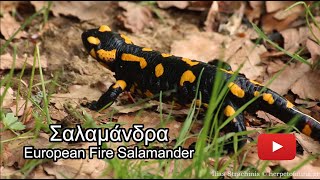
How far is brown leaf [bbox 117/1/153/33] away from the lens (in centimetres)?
486

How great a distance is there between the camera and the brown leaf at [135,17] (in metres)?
4.86

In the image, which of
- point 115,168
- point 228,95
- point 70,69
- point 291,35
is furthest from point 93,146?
point 291,35

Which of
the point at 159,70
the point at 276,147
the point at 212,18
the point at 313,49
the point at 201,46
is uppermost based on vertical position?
the point at 212,18

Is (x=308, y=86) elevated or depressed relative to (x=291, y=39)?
depressed

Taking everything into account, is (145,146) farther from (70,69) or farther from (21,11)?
(21,11)

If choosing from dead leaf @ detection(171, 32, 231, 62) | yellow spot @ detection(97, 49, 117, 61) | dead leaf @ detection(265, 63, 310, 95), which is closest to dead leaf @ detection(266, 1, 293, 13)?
dead leaf @ detection(171, 32, 231, 62)

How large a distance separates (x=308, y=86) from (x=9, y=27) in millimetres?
2682

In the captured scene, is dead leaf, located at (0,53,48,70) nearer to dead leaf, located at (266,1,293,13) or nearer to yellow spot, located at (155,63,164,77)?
yellow spot, located at (155,63,164,77)

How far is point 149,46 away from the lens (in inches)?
182

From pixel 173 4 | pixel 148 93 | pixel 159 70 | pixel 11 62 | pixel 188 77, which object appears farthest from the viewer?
pixel 173 4

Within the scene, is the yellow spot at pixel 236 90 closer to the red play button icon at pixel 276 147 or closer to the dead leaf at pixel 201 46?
the red play button icon at pixel 276 147

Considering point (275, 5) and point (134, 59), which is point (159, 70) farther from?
point (275, 5)

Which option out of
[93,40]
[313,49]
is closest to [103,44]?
[93,40]

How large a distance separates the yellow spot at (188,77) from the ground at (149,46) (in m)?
0.25
